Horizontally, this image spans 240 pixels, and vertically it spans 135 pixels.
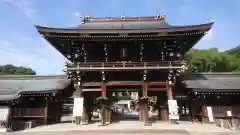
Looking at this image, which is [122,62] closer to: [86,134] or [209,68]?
[86,134]

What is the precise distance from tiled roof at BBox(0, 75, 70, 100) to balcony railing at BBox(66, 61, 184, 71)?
13.3 feet

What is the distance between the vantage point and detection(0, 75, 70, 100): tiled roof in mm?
24016

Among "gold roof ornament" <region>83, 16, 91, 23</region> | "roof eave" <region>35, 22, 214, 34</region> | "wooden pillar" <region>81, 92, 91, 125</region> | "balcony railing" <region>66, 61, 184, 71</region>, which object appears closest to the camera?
"roof eave" <region>35, 22, 214, 34</region>

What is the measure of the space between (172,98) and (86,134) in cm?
930

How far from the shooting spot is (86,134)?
728 inches

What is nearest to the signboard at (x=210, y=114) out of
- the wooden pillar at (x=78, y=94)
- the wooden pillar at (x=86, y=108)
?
the wooden pillar at (x=86, y=108)

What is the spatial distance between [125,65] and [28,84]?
12508 millimetres

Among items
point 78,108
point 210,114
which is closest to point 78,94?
point 78,108

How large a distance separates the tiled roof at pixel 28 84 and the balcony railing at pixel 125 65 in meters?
4.04

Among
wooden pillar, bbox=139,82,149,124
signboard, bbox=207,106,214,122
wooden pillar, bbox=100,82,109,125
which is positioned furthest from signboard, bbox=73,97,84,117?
signboard, bbox=207,106,214,122

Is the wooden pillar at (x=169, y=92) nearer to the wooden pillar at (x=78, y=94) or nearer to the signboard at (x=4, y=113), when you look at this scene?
the wooden pillar at (x=78, y=94)

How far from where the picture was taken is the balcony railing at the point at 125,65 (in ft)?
74.3

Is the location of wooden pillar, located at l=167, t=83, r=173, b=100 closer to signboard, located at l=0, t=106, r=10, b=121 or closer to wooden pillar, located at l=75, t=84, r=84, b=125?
wooden pillar, located at l=75, t=84, r=84, b=125

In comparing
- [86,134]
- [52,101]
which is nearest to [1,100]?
[52,101]
